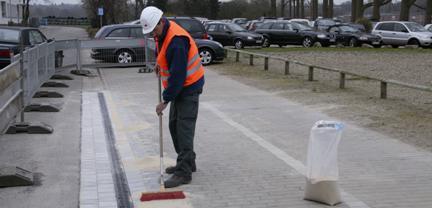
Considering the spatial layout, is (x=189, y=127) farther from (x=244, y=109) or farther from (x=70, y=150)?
(x=244, y=109)

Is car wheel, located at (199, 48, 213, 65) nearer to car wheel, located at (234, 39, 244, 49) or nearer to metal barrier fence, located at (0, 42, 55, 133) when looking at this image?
metal barrier fence, located at (0, 42, 55, 133)

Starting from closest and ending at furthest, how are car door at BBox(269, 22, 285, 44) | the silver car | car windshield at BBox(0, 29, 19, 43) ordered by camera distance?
car windshield at BBox(0, 29, 19, 43) < the silver car < car door at BBox(269, 22, 285, 44)

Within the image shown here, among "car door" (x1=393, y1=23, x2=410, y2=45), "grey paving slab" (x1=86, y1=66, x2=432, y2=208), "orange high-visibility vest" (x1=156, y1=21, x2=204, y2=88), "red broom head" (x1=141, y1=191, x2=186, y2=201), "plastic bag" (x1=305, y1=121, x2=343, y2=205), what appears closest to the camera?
"plastic bag" (x1=305, y1=121, x2=343, y2=205)

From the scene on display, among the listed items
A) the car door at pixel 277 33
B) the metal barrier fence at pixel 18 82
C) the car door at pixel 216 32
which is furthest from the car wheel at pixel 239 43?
the metal barrier fence at pixel 18 82

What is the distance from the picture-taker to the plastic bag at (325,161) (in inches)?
215

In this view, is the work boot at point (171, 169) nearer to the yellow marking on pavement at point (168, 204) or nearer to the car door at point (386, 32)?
the yellow marking on pavement at point (168, 204)

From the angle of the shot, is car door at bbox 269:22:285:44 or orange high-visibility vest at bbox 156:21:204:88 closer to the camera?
orange high-visibility vest at bbox 156:21:204:88

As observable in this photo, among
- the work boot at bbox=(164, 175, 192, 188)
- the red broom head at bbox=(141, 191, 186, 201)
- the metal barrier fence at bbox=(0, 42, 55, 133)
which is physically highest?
the metal barrier fence at bbox=(0, 42, 55, 133)

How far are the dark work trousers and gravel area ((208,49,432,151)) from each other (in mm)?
3339

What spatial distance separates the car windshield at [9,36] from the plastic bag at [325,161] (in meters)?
13.5

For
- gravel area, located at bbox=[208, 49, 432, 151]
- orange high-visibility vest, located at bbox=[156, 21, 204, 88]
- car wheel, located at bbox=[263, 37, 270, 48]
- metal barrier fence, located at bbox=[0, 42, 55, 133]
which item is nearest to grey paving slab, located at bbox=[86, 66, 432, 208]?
gravel area, located at bbox=[208, 49, 432, 151]

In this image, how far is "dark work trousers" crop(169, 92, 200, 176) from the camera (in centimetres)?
619

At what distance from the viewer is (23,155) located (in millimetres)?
7633

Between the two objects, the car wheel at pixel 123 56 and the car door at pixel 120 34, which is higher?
the car door at pixel 120 34
